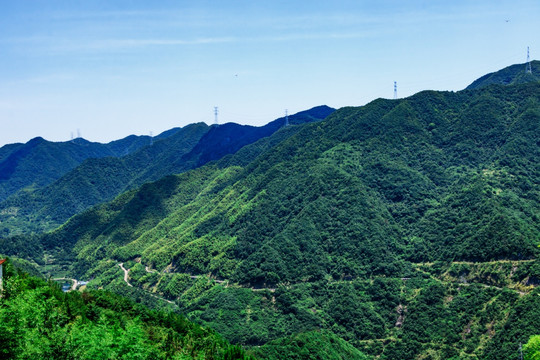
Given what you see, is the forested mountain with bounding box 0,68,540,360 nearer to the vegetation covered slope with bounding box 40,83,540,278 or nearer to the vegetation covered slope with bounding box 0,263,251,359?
the vegetation covered slope with bounding box 40,83,540,278

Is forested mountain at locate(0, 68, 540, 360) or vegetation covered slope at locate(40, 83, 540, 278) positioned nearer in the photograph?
forested mountain at locate(0, 68, 540, 360)

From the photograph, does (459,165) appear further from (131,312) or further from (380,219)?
(131,312)

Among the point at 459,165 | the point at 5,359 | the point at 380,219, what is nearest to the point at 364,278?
the point at 380,219

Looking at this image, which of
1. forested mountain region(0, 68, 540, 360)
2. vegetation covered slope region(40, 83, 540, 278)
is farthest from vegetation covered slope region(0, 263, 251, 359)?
vegetation covered slope region(40, 83, 540, 278)

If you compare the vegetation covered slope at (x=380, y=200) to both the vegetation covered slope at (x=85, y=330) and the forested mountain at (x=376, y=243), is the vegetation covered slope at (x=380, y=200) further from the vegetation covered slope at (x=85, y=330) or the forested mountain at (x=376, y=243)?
the vegetation covered slope at (x=85, y=330)

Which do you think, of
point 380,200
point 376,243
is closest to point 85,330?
point 376,243

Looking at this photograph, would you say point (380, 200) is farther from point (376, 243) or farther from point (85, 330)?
point (85, 330)
